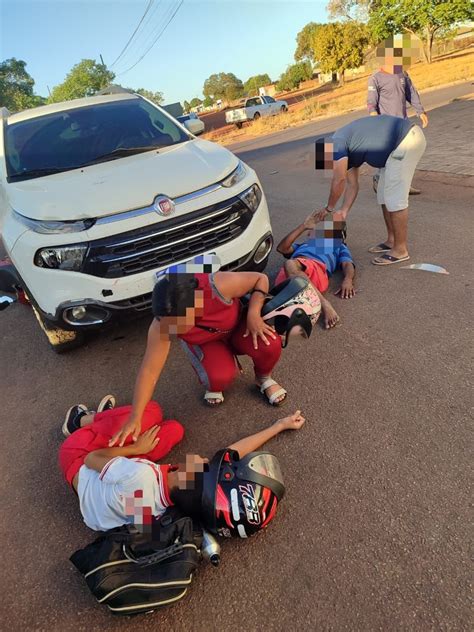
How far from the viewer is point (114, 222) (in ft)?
9.60

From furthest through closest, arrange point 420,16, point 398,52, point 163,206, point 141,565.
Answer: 1. point 420,16
2. point 398,52
3. point 163,206
4. point 141,565

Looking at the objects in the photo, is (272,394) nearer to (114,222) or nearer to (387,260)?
(114,222)

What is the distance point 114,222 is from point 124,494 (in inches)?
66.7

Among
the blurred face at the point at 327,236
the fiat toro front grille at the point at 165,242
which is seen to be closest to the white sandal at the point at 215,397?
the fiat toro front grille at the point at 165,242

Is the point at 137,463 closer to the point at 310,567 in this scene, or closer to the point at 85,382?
the point at 310,567

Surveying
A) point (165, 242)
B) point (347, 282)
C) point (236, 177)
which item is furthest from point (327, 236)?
point (165, 242)

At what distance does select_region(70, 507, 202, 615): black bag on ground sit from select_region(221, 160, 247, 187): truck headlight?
233 centimetres

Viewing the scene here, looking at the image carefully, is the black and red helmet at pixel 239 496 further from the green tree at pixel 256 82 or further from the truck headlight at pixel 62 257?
the green tree at pixel 256 82

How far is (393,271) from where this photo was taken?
4031 millimetres

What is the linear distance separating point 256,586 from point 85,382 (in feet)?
6.76

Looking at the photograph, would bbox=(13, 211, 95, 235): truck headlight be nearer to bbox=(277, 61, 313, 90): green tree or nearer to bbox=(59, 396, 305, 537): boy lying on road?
bbox=(59, 396, 305, 537): boy lying on road

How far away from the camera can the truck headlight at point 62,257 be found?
291 centimetres

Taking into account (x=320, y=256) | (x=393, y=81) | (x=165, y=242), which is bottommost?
(x=320, y=256)

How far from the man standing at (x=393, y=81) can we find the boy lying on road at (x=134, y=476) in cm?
384
